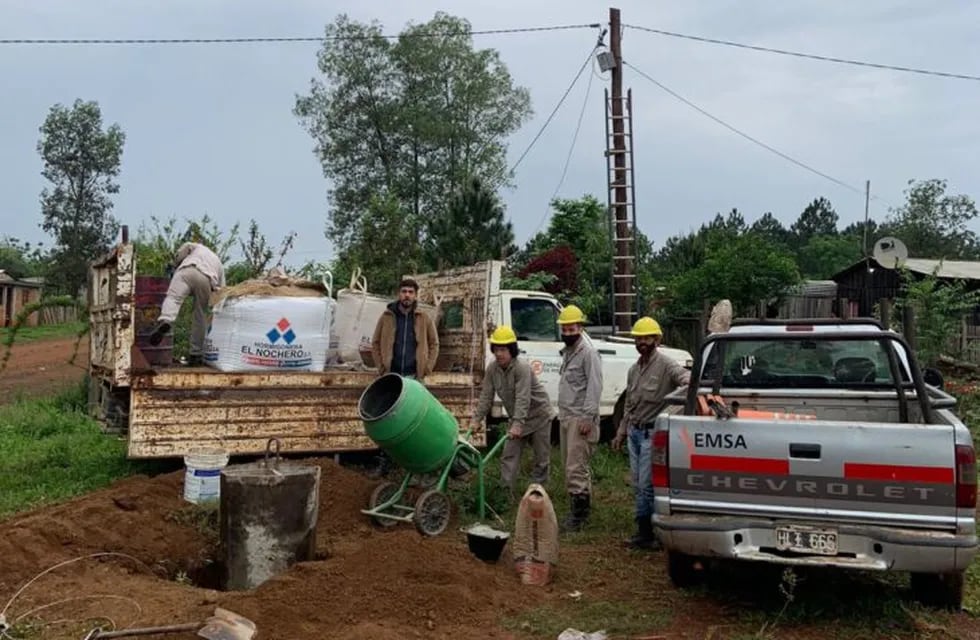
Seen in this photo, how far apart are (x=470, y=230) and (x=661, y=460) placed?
17.6 metres

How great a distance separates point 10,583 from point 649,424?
4493 millimetres

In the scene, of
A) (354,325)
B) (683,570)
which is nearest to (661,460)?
(683,570)

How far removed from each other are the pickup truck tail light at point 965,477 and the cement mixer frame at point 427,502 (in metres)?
3.45

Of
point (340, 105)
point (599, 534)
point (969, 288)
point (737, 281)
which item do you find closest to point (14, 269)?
point (340, 105)

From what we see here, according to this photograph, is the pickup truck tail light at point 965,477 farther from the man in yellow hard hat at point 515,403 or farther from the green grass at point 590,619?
the man in yellow hard hat at point 515,403

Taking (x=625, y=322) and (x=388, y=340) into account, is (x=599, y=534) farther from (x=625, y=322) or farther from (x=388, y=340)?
(x=625, y=322)

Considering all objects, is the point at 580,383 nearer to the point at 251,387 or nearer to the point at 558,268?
the point at 251,387

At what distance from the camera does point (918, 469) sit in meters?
4.39

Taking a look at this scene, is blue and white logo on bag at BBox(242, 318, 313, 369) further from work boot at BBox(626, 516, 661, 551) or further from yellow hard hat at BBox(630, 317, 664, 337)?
work boot at BBox(626, 516, 661, 551)

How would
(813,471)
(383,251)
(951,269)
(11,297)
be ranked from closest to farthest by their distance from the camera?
(813,471), (383,251), (951,269), (11,297)

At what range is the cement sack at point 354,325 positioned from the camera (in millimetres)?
8742

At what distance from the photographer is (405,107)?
3675 centimetres

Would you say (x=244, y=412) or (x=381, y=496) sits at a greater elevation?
(x=244, y=412)

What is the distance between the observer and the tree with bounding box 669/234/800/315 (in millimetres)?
18438
